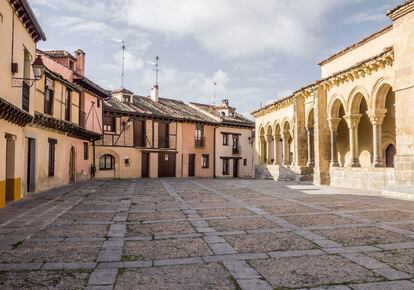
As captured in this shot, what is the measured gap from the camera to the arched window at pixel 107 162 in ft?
87.5

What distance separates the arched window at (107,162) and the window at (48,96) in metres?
10.8

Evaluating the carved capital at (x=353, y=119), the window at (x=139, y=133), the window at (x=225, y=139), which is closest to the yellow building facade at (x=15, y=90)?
the carved capital at (x=353, y=119)

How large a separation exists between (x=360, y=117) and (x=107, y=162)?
18.0 meters

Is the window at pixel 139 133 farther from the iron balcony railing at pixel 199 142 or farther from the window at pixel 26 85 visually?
the window at pixel 26 85

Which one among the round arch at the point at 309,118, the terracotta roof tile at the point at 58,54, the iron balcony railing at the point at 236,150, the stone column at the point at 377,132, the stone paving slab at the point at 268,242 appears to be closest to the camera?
the stone paving slab at the point at 268,242

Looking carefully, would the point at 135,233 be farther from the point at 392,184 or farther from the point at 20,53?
the point at 392,184

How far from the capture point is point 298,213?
8312 millimetres

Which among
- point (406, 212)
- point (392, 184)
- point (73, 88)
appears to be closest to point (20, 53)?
point (73, 88)

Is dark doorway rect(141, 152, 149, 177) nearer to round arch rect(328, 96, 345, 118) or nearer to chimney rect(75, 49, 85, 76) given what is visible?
chimney rect(75, 49, 85, 76)

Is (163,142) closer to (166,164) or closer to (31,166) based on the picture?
(166,164)

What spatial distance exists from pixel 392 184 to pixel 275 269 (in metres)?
9.79

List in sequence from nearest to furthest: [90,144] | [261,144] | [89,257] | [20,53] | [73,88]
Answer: [89,257] < [20,53] < [73,88] < [90,144] < [261,144]

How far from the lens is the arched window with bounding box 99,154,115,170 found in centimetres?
2668

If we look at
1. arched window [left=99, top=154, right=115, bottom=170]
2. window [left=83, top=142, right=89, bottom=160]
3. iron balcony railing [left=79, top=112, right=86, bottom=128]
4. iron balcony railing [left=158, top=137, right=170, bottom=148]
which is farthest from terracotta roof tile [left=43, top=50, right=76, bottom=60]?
iron balcony railing [left=158, top=137, right=170, bottom=148]
